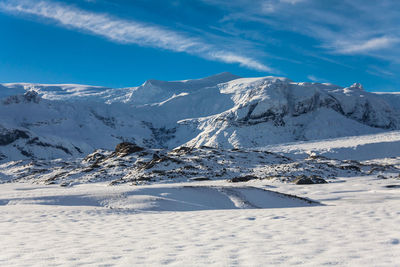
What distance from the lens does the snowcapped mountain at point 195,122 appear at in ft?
316

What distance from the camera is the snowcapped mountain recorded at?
316 feet

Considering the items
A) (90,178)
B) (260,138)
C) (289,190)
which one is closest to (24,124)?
(260,138)

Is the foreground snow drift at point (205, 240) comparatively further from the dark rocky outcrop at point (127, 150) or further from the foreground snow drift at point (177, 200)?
the dark rocky outcrop at point (127, 150)

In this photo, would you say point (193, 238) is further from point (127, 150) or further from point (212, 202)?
point (127, 150)

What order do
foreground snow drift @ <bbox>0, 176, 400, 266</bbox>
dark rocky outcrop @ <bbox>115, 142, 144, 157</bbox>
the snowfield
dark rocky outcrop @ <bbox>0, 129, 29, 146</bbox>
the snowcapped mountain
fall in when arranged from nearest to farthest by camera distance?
1. foreground snow drift @ <bbox>0, 176, 400, 266</bbox>
2. the snowfield
3. dark rocky outcrop @ <bbox>115, 142, 144, 157</bbox>
4. dark rocky outcrop @ <bbox>0, 129, 29, 146</bbox>
5. the snowcapped mountain

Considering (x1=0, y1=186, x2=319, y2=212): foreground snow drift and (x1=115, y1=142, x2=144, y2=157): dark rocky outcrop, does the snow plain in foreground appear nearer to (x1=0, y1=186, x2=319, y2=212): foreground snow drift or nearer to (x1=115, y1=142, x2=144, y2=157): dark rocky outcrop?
(x1=0, y1=186, x2=319, y2=212): foreground snow drift

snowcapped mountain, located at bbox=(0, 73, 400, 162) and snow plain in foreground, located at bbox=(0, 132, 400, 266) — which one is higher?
snowcapped mountain, located at bbox=(0, 73, 400, 162)

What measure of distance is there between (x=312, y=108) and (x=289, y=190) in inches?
3688

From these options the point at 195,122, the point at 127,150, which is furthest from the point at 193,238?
the point at 195,122

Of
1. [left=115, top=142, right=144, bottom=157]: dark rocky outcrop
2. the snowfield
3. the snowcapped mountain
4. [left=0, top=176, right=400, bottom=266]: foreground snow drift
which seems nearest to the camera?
[left=0, top=176, right=400, bottom=266]: foreground snow drift

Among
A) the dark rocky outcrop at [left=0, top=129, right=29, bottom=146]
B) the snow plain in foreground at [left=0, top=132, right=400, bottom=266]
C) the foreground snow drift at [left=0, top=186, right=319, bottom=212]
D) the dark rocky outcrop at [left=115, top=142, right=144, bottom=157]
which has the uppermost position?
the dark rocky outcrop at [left=0, top=129, right=29, bottom=146]

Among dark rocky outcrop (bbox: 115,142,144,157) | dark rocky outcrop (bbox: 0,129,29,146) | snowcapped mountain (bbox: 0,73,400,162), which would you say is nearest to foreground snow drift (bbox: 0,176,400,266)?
dark rocky outcrop (bbox: 115,142,144,157)

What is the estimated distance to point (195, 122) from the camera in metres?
137

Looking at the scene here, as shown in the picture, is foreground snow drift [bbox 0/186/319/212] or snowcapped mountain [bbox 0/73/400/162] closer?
foreground snow drift [bbox 0/186/319/212]
